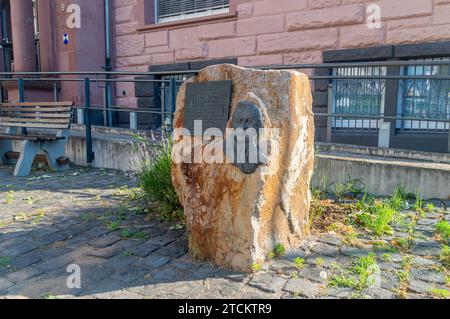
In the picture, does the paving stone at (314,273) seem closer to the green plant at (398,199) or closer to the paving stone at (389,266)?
the paving stone at (389,266)

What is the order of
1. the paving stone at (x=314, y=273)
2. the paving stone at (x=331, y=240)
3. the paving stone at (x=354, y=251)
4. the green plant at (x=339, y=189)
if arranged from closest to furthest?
the paving stone at (x=314, y=273) → the paving stone at (x=354, y=251) → the paving stone at (x=331, y=240) → the green plant at (x=339, y=189)

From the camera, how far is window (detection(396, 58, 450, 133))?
587 centimetres

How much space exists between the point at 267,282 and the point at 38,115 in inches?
202

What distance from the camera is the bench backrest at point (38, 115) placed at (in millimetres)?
5879

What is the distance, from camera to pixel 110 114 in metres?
9.22

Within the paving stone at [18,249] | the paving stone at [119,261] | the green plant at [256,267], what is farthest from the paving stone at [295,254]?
the paving stone at [18,249]

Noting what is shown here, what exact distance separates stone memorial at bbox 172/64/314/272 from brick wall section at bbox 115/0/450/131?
416 cm

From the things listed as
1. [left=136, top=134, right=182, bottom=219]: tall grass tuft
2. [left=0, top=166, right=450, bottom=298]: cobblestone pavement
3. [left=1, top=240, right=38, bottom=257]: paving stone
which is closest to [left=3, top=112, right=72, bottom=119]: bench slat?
[left=0, top=166, right=450, bottom=298]: cobblestone pavement

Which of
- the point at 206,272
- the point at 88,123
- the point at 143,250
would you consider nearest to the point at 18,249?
the point at 143,250

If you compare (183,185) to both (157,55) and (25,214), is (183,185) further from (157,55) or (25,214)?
(157,55)

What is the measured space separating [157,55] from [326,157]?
581 cm

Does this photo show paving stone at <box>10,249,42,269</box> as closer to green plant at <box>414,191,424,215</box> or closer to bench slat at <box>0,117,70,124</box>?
green plant at <box>414,191,424,215</box>

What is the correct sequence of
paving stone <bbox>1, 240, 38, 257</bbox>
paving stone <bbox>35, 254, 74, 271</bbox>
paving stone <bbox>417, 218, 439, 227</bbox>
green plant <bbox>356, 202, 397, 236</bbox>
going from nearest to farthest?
paving stone <bbox>35, 254, 74, 271</bbox>, paving stone <bbox>1, 240, 38, 257</bbox>, green plant <bbox>356, 202, 397, 236</bbox>, paving stone <bbox>417, 218, 439, 227</bbox>

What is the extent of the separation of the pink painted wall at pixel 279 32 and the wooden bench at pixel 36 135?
10.9 ft
